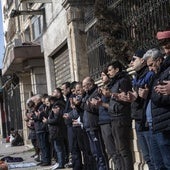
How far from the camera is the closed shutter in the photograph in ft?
51.1

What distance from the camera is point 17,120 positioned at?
88.7 ft

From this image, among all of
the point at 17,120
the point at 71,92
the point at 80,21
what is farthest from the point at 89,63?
the point at 17,120

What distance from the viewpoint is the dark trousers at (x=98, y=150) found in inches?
351

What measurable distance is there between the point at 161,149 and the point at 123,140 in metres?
2.13

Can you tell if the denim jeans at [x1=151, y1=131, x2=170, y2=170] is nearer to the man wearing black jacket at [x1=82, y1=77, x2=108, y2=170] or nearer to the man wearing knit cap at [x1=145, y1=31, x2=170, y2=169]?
the man wearing knit cap at [x1=145, y1=31, x2=170, y2=169]

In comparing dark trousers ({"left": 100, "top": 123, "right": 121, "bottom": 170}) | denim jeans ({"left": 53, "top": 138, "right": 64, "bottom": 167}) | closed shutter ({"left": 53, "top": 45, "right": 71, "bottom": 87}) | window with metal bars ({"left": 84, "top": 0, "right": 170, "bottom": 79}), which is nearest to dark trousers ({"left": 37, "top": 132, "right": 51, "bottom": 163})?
denim jeans ({"left": 53, "top": 138, "right": 64, "bottom": 167})

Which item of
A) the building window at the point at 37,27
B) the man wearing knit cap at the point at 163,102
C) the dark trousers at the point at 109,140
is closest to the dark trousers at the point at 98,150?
the dark trousers at the point at 109,140

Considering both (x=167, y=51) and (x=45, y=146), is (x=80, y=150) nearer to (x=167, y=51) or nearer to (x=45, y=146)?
(x=45, y=146)

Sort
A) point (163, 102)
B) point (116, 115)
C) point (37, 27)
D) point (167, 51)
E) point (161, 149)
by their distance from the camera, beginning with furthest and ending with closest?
point (37, 27)
point (116, 115)
point (161, 149)
point (167, 51)
point (163, 102)

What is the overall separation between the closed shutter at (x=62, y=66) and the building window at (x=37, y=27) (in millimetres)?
2783

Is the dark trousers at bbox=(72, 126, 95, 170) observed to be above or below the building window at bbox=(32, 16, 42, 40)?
below

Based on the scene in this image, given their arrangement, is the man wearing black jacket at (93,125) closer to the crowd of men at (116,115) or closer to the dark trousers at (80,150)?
the crowd of men at (116,115)

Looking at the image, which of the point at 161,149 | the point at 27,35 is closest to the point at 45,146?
the point at 161,149

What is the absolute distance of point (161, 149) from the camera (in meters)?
5.91
